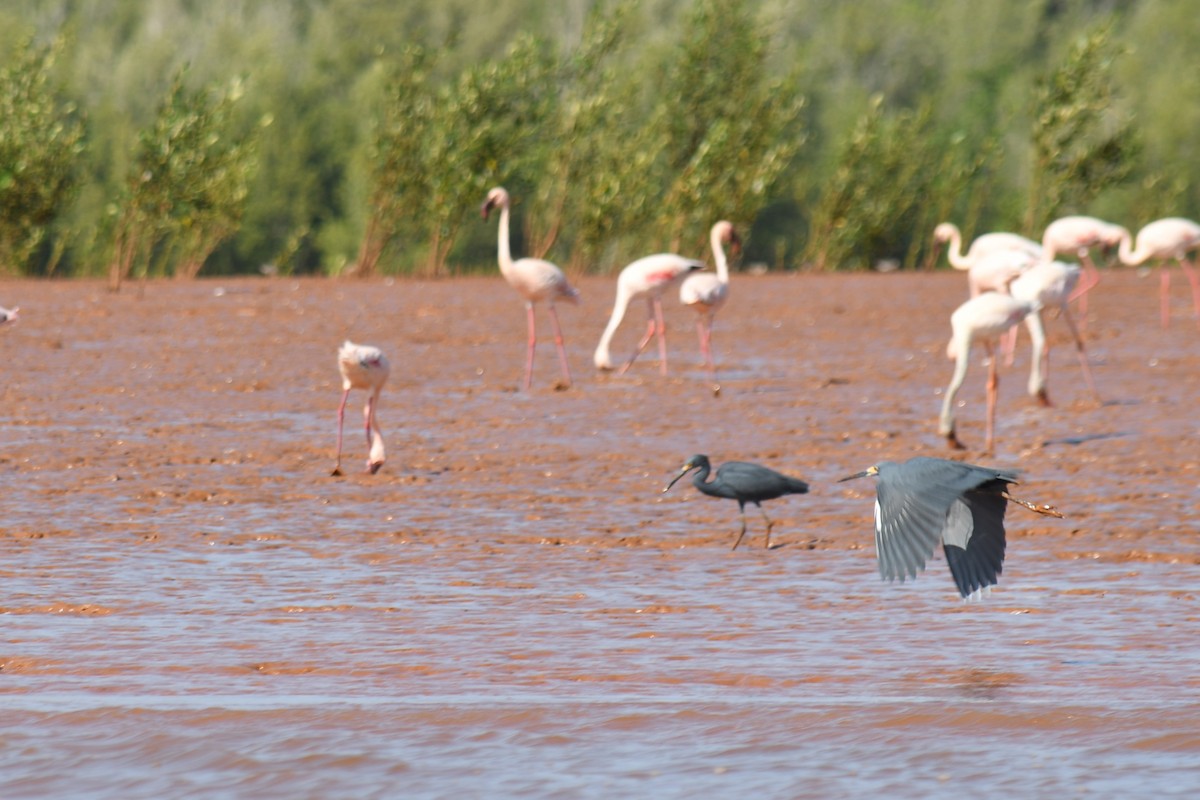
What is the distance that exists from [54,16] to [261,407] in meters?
40.4

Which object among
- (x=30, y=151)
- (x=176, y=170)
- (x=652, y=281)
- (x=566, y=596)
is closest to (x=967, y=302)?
(x=652, y=281)

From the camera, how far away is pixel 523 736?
16.3 feet

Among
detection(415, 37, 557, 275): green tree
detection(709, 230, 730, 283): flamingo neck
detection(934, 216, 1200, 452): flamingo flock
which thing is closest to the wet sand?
detection(934, 216, 1200, 452): flamingo flock

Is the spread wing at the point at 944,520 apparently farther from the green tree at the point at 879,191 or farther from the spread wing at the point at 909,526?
the green tree at the point at 879,191

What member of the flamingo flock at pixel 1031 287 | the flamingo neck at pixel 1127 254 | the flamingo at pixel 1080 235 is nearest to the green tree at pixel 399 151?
the flamingo flock at pixel 1031 287

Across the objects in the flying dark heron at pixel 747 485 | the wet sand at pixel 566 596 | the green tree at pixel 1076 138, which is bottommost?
the wet sand at pixel 566 596

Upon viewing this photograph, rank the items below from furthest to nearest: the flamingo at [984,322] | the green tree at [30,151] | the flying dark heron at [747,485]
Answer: the green tree at [30,151] < the flamingo at [984,322] < the flying dark heron at [747,485]

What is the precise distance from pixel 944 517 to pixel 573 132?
24.7 meters

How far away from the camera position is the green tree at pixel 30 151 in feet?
87.6

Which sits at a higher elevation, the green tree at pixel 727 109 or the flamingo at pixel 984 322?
the green tree at pixel 727 109

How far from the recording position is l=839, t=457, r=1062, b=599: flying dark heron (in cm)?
522

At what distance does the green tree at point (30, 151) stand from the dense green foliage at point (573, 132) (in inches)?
1.7

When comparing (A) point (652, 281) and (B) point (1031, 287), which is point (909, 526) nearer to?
(B) point (1031, 287)

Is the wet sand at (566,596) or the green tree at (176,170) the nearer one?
the wet sand at (566,596)
